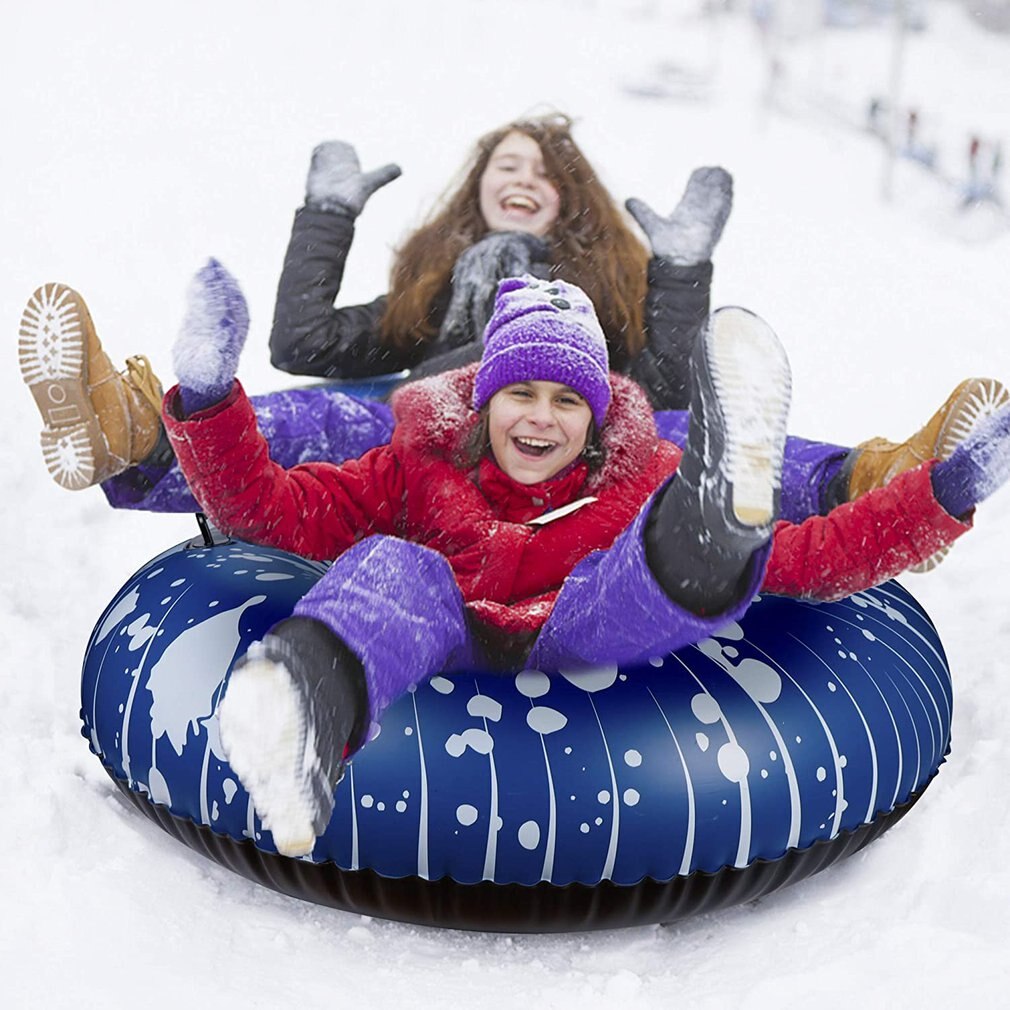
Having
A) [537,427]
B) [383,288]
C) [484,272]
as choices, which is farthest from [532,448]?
[383,288]

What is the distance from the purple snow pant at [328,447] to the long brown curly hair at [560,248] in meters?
0.29

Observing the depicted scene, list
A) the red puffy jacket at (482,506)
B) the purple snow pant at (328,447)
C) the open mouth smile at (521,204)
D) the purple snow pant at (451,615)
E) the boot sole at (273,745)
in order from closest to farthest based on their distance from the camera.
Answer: the boot sole at (273,745) < the purple snow pant at (451,615) < the red puffy jacket at (482,506) < the purple snow pant at (328,447) < the open mouth smile at (521,204)

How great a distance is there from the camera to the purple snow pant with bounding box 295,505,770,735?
4.71 ft

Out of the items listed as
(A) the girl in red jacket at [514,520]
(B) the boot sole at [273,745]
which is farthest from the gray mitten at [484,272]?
(B) the boot sole at [273,745]

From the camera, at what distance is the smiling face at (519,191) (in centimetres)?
273

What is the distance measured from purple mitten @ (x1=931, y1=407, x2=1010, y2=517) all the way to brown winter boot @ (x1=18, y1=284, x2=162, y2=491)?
1.16m

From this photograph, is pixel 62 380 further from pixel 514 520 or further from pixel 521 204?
pixel 521 204

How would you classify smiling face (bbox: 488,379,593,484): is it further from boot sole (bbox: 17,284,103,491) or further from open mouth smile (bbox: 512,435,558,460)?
boot sole (bbox: 17,284,103,491)

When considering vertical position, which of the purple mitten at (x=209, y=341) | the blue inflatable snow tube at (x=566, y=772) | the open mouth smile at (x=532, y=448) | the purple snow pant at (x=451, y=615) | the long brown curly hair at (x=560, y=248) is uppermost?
the long brown curly hair at (x=560, y=248)

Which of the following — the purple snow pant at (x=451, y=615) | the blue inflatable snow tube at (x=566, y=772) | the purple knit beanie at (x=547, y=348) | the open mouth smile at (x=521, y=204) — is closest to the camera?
the purple snow pant at (x=451, y=615)

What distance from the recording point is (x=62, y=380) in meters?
1.98

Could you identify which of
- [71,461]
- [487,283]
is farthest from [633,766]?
[487,283]

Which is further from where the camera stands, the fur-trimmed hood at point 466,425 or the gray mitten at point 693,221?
the gray mitten at point 693,221

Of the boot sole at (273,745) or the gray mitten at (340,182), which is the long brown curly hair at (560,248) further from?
the boot sole at (273,745)
